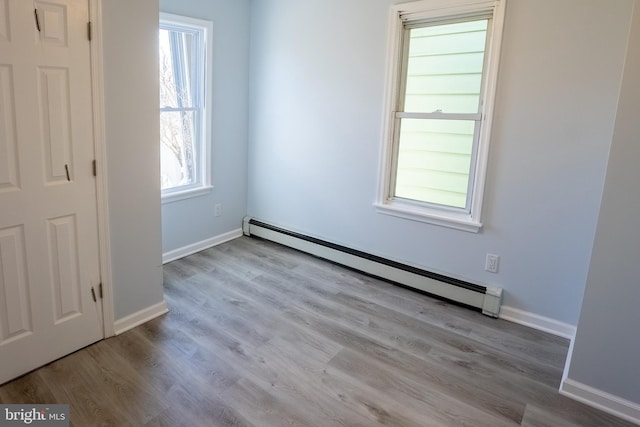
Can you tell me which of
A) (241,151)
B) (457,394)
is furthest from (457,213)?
(241,151)

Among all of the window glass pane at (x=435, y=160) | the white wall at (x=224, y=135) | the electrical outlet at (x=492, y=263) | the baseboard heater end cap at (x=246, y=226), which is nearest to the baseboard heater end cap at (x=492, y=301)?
the electrical outlet at (x=492, y=263)

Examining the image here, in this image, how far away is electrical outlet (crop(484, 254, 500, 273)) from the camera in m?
3.00

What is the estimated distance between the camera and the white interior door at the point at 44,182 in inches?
76.8

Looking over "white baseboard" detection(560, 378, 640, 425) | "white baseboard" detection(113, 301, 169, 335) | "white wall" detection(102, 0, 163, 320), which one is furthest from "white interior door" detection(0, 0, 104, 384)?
"white baseboard" detection(560, 378, 640, 425)

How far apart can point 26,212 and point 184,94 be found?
196 centimetres

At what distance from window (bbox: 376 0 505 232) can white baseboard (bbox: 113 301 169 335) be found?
1845 millimetres

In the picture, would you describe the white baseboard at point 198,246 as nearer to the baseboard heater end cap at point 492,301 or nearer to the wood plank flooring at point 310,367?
the wood plank flooring at point 310,367

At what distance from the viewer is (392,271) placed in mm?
3445

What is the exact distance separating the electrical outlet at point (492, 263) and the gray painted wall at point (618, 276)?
0.88 metres

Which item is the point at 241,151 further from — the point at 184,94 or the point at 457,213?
the point at 457,213

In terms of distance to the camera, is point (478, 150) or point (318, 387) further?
point (478, 150)

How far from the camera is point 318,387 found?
221cm

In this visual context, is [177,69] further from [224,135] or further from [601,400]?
[601,400]

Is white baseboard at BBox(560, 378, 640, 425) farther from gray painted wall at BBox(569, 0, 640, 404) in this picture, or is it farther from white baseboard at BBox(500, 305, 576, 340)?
white baseboard at BBox(500, 305, 576, 340)
